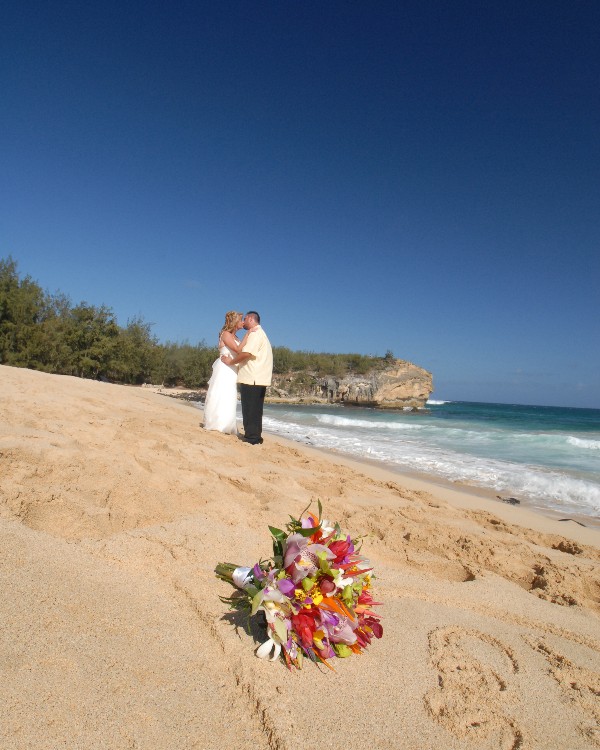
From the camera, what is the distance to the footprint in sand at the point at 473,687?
130 centimetres

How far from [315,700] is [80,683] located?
0.70 metres

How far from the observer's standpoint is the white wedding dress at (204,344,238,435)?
7.01 m

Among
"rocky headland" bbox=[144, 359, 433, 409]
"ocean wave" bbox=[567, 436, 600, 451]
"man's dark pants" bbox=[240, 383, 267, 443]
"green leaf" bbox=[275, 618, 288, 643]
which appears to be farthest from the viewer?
"rocky headland" bbox=[144, 359, 433, 409]

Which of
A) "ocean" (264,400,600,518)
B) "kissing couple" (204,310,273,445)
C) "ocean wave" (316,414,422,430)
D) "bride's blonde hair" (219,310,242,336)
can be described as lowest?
"ocean wave" (316,414,422,430)

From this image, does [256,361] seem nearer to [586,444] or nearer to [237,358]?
[237,358]

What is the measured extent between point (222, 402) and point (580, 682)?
592 cm

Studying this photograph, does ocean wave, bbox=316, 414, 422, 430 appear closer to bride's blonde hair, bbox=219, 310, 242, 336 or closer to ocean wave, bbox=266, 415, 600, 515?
ocean wave, bbox=266, 415, 600, 515

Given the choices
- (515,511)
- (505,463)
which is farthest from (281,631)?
(505,463)

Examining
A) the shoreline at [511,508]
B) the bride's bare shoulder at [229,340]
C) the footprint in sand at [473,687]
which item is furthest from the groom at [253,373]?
the footprint in sand at [473,687]

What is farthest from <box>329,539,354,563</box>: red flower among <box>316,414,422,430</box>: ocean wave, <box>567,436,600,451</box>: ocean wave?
<box>567,436,600,451</box>: ocean wave

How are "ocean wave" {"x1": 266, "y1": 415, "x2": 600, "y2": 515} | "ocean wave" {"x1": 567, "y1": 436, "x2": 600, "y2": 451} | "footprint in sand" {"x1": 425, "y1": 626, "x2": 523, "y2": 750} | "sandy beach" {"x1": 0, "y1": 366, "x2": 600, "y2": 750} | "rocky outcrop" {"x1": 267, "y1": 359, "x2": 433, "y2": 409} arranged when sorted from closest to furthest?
1. "sandy beach" {"x1": 0, "y1": 366, "x2": 600, "y2": 750}
2. "footprint in sand" {"x1": 425, "y1": 626, "x2": 523, "y2": 750}
3. "ocean wave" {"x1": 266, "y1": 415, "x2": 600, "y2": 515}
4. "ocean wave" {"x1": 567, "y1": 436, "x2": 600, "y2": 451}
5. "rocky outcrop" {"x1": 267, "y1": 359, "x2": 433, "y2": 409}

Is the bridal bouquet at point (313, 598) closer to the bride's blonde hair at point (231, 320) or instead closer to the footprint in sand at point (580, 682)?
the footprint in sand at point (580, 682)

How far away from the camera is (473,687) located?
1508 millimetres

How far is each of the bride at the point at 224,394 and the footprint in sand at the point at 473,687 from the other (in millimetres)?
5470
